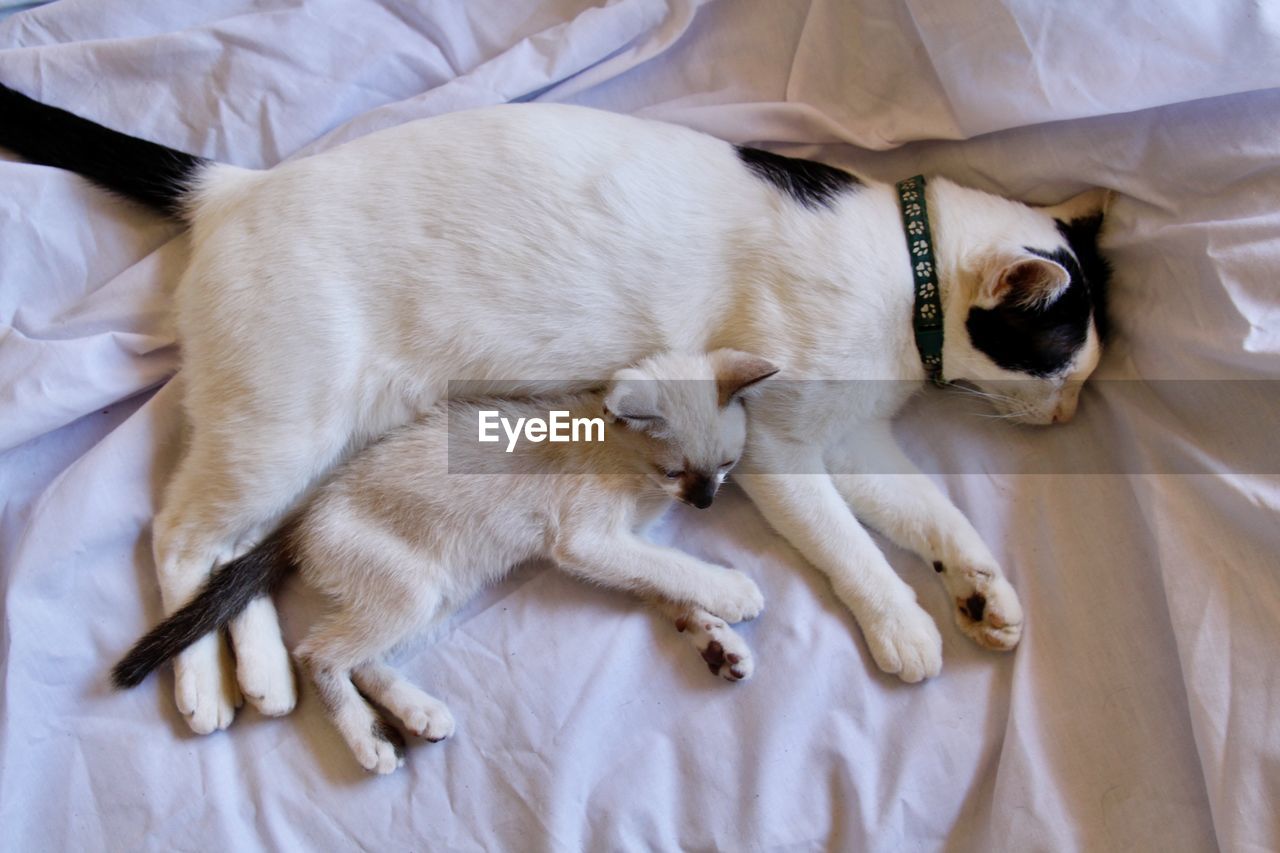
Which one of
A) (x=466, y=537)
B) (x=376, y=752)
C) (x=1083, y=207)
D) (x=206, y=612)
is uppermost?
(x=1083, y=207)

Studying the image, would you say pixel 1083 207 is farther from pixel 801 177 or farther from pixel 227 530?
pixel 227 530

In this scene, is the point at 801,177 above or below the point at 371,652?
above

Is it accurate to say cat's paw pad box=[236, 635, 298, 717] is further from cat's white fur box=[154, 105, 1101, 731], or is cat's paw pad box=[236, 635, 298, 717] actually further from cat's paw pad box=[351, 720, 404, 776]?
cat's paw pad box=[351, 720, 404, 776]

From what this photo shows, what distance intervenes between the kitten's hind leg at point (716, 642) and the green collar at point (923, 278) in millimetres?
515

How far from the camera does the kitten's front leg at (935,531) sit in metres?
1.29

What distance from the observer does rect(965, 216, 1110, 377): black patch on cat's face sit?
126 cm

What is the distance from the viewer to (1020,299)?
124 centimetres

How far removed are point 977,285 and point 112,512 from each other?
1.32 m

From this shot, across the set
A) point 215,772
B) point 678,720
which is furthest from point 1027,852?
point 215,772

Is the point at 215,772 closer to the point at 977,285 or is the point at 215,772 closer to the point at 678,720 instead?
the point at 678,720

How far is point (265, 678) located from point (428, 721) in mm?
246

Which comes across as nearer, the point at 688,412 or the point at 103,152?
the point at 688,412

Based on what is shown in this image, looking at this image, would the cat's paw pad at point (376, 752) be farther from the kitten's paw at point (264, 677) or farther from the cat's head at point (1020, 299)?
the cat's head at point (1020, 299)

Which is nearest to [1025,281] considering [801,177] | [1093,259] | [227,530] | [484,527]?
[1093,259]
